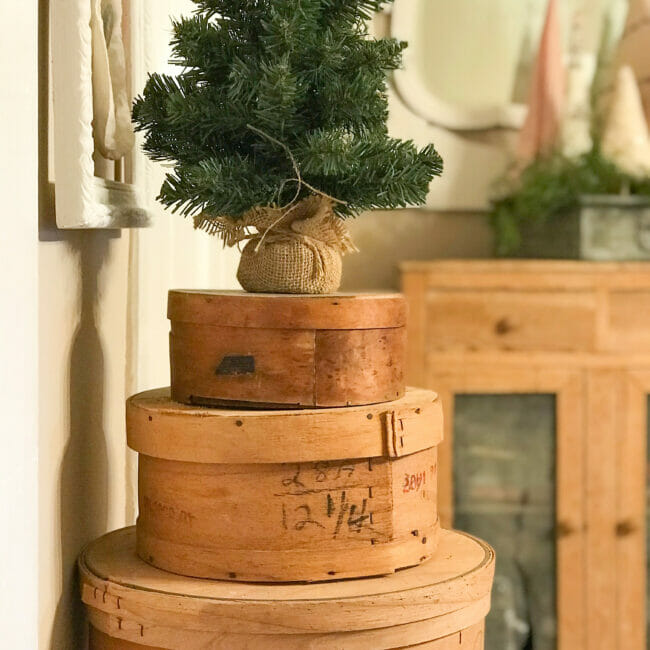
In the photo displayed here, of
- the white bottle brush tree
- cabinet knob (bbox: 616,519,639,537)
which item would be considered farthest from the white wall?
the white bottle brush tree

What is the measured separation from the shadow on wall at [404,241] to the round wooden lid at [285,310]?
161 centimetres

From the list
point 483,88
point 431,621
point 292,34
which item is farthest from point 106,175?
point 483,88

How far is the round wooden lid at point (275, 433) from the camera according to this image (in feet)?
2.98

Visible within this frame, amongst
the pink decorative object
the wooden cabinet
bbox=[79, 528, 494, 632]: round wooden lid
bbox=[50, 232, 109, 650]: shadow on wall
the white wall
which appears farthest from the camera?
the pink decorative object

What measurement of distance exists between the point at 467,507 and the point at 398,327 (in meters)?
1.31

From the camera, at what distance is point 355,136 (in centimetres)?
97

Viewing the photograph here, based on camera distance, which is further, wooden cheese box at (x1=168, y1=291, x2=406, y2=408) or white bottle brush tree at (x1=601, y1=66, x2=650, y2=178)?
white bottle brush tree at (x1=601, y1=66, x2=650, y2=178)

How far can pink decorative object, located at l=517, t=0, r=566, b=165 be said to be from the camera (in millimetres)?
2457

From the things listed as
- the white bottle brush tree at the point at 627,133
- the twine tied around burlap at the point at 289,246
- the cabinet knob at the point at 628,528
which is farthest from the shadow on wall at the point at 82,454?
the white bottle brush tree at the point at 627,133

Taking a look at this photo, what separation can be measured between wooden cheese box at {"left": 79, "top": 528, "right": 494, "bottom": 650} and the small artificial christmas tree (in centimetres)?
29

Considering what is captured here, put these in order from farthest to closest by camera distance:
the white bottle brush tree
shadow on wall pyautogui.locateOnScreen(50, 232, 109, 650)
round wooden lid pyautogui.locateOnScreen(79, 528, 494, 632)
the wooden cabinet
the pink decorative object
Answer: the pink decorative object, the white bottle brush tree, the wooden cabinet, shadow on wall pyautogui.locateOnScreen(50, 232, 109, 650), round wooden lid pyautogui.locateOnScreen(79, 528, 494, 632)

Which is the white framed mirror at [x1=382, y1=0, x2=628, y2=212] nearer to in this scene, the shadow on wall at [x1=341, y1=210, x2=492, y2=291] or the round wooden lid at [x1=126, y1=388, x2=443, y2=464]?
the shadow on wall at [x1=341, y1=210, x2=492, y2=291]

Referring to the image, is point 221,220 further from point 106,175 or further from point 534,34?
point 534,34

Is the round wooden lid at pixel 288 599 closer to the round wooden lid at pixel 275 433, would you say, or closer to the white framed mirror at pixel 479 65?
the round wooden lid at pixel 275 433
